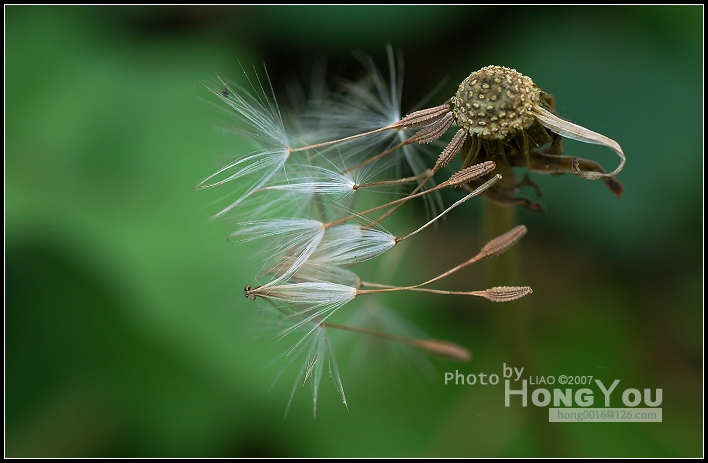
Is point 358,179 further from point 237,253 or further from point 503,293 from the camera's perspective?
point 237,253

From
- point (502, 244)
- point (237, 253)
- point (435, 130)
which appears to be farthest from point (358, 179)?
point (237, 253)

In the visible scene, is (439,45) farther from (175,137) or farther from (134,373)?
(134,373)

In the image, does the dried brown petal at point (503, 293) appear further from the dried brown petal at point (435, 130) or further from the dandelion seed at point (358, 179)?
the dried brown petal at point (435, 130)

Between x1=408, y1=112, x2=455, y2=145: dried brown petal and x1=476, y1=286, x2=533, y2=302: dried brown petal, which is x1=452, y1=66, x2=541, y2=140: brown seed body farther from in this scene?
x1=476, y1=286, x2=533, y2=302: dried brown petal

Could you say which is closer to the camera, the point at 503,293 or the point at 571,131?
the point at 571,131

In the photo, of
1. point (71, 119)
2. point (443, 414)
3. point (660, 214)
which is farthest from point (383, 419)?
point (71, 119)

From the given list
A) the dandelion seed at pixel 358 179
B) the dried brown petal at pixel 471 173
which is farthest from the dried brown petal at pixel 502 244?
the dried brown petal at pixel 471 173
